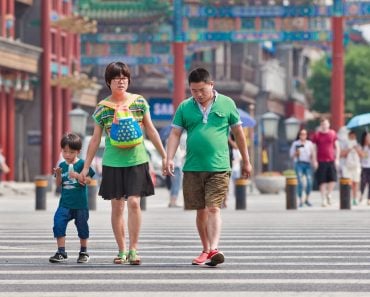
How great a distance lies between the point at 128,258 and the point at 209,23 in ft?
145

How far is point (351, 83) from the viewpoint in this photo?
90.4 meters

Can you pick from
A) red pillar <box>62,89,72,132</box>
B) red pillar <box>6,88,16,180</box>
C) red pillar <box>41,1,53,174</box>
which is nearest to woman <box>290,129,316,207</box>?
red pillar <box>6,88,16,180</box>

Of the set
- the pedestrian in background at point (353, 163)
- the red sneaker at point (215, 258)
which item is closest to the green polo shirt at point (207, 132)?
the red sneaker at point (215, 258)

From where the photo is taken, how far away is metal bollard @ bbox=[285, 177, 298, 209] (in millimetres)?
28234

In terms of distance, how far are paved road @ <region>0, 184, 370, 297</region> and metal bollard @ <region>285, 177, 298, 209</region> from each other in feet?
21.6

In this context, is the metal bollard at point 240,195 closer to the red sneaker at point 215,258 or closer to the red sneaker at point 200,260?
the red sneaker at point 200,260

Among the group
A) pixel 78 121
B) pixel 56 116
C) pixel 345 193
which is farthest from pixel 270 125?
pixel 345 193

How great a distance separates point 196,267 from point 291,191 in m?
16.3

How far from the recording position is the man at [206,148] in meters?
12.9

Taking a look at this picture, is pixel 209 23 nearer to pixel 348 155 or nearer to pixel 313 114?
pixel 348 155

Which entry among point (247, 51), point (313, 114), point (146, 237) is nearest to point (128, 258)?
point (146, 237)

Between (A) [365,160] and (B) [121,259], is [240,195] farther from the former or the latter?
(B) [121,259]

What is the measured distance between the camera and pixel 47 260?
43.2 ft

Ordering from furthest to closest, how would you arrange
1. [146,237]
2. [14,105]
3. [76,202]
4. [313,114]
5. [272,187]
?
[313,114] → [14,105] → [272,187] → [146,237] → [76,202]
